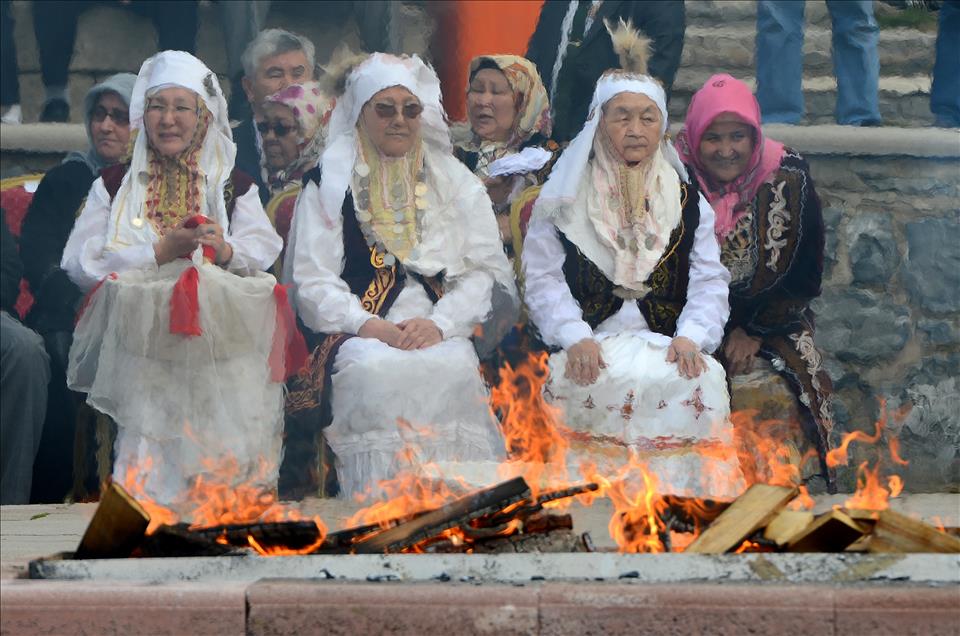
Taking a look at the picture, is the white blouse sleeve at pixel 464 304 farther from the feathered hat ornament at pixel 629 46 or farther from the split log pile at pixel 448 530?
the split log pile at pixel 448 530

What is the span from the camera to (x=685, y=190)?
23.4 feet

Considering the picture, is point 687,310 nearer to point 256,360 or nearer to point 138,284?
point 256,360

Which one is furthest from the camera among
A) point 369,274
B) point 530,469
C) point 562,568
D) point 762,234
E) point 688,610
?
point 762,234

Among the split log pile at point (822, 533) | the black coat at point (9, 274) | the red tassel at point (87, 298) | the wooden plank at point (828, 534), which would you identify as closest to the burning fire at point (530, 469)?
the red tassel at point (87, 298)

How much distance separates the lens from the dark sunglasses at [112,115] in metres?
7.27

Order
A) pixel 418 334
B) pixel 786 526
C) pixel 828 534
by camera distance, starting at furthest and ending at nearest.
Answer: pixel 418 334 → pixel 786 526 → pixel 828 534

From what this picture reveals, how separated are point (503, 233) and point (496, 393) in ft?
2.17

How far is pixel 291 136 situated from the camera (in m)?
7.30

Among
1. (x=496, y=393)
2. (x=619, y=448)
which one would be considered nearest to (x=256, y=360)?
(x=496, y=393)

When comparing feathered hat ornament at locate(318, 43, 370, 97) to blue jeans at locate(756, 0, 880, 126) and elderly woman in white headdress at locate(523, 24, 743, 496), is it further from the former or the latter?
blue jeans at locate(756, 0, 880, 126)

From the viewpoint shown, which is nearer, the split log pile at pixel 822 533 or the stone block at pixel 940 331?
the split log pile at pixel 822 533

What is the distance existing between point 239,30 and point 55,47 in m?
0.78

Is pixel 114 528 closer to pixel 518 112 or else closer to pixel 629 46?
pixel 518 112

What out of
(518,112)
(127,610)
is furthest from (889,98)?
(127,610)
